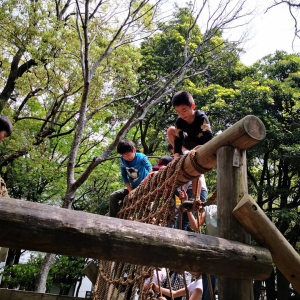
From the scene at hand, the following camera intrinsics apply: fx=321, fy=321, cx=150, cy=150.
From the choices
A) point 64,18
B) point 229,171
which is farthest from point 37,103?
point 229,171

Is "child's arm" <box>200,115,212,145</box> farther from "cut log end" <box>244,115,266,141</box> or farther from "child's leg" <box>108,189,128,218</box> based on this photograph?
"child's leg" <box>108,189,128,218</box>

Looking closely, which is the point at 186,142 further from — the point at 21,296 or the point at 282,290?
the point at 282,290

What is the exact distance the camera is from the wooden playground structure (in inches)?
45.8

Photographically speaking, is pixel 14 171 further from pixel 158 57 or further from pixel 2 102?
pixel 158 57

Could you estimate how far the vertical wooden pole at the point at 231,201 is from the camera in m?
1.51

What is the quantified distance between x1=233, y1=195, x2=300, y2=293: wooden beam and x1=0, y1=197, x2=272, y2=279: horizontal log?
0.09m

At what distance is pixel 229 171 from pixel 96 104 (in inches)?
254

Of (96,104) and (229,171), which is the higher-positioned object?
(96,104)

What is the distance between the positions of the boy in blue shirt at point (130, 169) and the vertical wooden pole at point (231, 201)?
2165 mm

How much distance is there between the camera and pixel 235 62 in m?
10.8

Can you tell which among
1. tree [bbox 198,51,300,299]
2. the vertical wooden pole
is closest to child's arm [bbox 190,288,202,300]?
the vertical wooden pole

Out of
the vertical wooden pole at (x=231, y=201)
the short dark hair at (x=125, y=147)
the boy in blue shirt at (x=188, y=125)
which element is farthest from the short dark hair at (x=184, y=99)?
the short dark hair at (x=125, y=147)

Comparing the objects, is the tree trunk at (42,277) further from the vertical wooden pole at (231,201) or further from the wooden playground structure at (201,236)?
the vertical wooden pole at (231,201)

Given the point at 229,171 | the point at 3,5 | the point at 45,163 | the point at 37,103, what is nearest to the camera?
the point at 229,171
